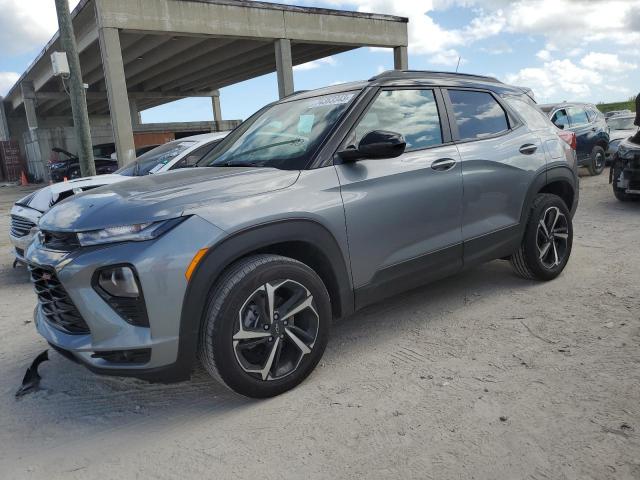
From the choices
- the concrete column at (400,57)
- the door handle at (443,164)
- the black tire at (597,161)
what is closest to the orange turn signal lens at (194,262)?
the door handle at (443,164)

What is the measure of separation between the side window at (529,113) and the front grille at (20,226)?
16.5 feet

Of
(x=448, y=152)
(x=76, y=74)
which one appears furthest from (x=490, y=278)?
(x=76, y=74)

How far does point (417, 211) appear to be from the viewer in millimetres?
3381

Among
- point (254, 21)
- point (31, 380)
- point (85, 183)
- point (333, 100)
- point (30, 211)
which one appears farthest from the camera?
point (254, 21)

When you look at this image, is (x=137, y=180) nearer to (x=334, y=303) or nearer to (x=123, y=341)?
(x=123, y=341)

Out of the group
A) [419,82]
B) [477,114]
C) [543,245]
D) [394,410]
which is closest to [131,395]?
[394,410]

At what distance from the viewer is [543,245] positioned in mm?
4457

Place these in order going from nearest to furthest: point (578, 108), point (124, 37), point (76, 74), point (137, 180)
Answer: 1. point (137, 180)
2. point (76, 74)
3. point (578, 108)
4. point (124, 37)

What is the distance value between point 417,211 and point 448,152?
58cm

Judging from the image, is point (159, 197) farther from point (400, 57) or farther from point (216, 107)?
point (216, 107)

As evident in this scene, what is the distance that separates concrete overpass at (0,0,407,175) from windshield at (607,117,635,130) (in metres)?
8.43

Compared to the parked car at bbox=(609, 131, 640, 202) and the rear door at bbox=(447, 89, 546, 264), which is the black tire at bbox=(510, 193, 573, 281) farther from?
the parked car at bbox=(609, 131, 640, 202)

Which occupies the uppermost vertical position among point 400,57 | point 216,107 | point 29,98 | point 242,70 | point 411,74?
point 242,70

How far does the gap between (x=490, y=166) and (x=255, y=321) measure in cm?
224
